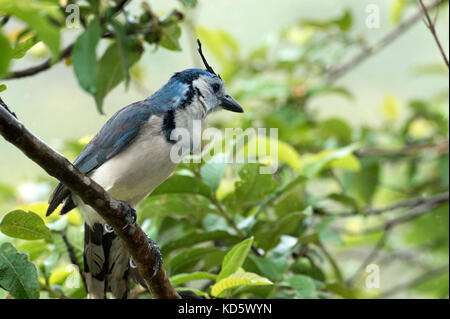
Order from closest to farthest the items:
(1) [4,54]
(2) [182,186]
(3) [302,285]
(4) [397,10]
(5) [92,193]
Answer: (1) [4,54], (5) [92,193], (3) [302,285], (2) [182,186], (4) [397,10]

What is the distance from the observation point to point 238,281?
72.7 inches

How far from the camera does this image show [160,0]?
248 centimetres

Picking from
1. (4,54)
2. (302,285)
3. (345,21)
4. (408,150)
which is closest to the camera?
(4,54)

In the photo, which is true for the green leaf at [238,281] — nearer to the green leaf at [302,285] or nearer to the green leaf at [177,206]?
the green leaf at [302,285]

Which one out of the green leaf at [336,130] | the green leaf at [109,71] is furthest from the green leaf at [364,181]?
the green leaf at [109,71]

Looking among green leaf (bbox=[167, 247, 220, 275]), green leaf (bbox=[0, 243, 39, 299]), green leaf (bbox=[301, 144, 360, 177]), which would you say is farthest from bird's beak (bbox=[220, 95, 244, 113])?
green leaf (bbox=[0, 243, 39, 299])

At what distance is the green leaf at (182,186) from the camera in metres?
2.23

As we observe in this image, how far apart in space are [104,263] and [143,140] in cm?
53

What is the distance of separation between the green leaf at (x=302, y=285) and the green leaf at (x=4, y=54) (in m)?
1.41

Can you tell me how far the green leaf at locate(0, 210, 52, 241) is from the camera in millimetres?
1775

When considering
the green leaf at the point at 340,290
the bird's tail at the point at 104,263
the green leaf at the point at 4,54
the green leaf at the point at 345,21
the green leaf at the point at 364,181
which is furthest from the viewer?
the green leaf at the point at 345,21

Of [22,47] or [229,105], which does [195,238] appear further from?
[22,47]

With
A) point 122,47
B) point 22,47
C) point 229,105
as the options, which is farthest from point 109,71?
point 229,105

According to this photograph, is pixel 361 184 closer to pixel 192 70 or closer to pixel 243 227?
pixel 243 227
